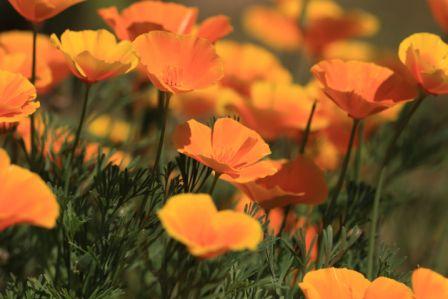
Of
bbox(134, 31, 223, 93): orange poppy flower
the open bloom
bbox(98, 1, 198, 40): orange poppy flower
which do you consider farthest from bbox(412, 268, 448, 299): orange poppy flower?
bbox(98, 1, 198, 40): orange poppy flower

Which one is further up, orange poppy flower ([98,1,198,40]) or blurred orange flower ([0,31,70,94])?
orange poppy flower ([98,1,198,40])

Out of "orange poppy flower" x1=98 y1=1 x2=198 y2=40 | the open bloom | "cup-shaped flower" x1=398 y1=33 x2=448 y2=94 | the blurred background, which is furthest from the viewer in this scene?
the blurred background

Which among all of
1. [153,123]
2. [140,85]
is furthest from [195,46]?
[153,123]

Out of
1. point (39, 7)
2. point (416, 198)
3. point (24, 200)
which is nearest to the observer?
point (24, 200)

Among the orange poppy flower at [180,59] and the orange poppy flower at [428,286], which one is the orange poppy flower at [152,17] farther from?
the orange poppy flower at [428,286]

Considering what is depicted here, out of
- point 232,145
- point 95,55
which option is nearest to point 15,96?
point 95,55

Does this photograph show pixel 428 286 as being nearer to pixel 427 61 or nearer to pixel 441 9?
pixel 427 61

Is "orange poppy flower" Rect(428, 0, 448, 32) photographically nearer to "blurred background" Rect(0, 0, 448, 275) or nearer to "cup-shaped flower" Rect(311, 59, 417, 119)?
"cup-shaped flower" Rect(311, 59, 417, 119)
